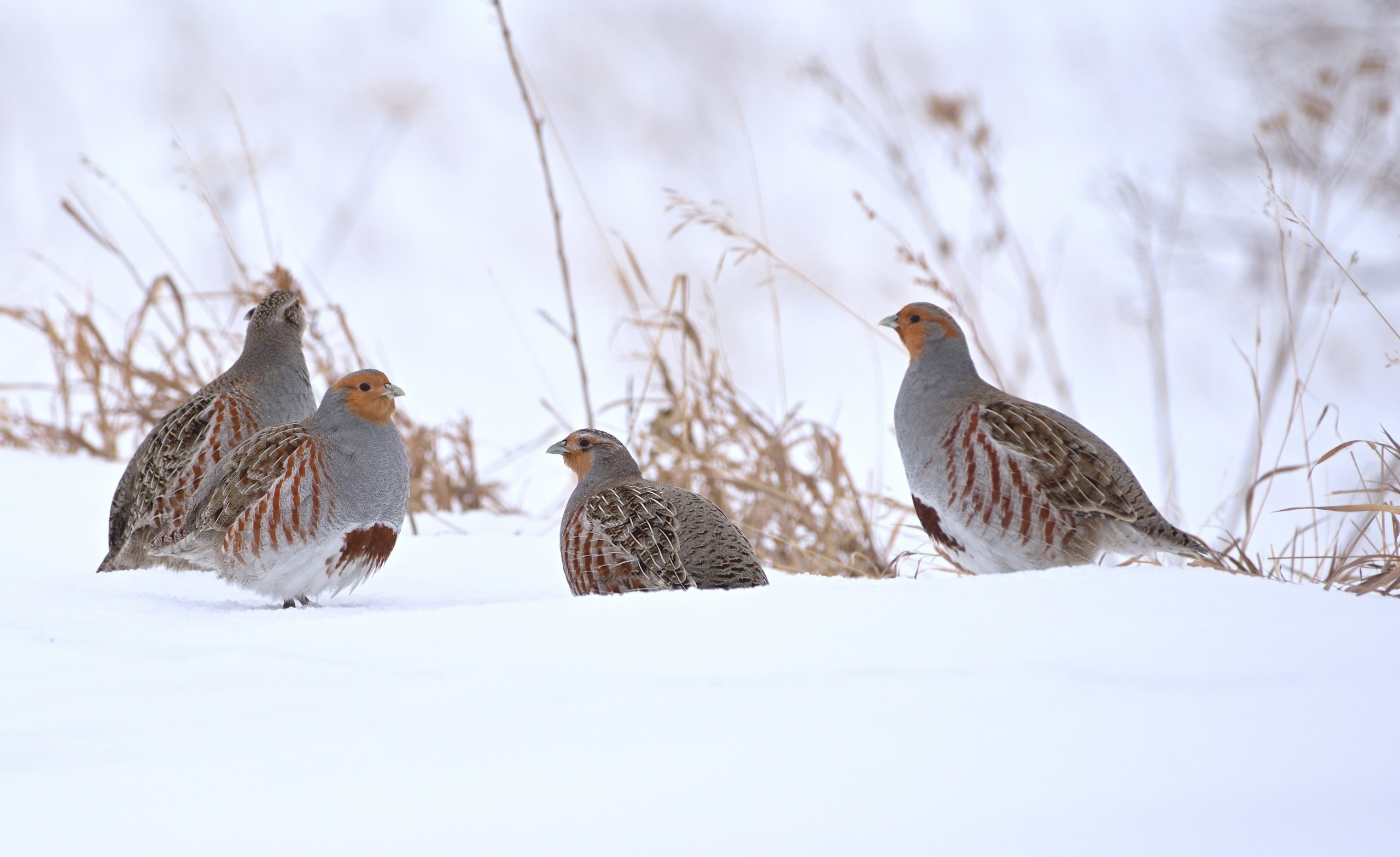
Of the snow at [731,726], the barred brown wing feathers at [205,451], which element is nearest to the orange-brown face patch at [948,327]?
the snow at [731,726]

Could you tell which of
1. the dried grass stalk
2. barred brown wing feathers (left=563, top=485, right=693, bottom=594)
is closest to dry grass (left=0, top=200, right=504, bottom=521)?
the dried grass stalk

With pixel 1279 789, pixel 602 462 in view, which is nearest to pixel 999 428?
pixel 602 462

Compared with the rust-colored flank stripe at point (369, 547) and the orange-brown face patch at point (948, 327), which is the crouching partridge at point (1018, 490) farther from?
the rust-colored flank stripe at point (369, 547)

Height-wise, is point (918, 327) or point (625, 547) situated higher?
point (918, 327)

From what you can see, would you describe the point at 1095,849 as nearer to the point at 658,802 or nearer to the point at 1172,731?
the point at 1172,731

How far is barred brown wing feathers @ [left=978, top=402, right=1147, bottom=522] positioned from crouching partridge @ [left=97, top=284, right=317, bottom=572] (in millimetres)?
1778

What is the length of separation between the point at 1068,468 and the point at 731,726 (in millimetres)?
1418

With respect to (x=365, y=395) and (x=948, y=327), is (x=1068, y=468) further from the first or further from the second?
(x=365, y=395)

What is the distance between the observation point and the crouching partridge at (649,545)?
267cm

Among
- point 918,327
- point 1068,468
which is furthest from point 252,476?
point 1068,468

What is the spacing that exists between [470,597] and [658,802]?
4.94ft

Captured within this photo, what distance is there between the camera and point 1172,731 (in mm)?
1448

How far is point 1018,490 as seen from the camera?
2643 mm

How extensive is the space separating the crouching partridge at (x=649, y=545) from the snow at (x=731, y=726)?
678mm
